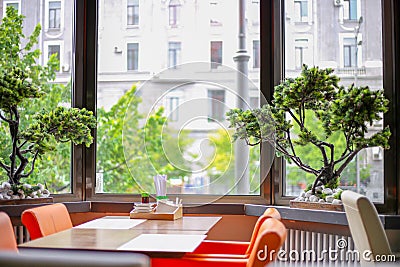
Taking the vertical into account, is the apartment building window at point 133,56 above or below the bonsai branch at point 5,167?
above

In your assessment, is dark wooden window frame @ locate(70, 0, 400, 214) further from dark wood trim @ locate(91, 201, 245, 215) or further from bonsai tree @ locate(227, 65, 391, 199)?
bonsai tree @ locate(227, 65, 391, 199)

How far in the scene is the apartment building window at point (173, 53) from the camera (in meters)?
4.39

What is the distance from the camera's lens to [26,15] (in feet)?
13.9

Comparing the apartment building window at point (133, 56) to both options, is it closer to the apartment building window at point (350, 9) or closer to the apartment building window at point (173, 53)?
the apartment building window at point (173, 53)

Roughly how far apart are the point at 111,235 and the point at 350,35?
2266mm

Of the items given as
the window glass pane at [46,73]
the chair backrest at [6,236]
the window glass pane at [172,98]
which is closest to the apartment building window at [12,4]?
the window glass pane at [46,73]

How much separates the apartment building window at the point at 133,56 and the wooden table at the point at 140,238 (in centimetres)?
150

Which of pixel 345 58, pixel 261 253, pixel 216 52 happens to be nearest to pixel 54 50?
pixel 216 52

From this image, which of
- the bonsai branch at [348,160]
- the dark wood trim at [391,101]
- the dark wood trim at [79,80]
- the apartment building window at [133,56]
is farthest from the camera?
the apartment building window at [133,56]

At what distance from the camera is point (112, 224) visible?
3.28 m

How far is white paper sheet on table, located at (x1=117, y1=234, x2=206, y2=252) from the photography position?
2402 mm

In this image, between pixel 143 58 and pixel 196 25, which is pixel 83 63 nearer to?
pixel 143 58

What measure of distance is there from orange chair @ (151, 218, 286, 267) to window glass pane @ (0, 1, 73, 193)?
1.78m

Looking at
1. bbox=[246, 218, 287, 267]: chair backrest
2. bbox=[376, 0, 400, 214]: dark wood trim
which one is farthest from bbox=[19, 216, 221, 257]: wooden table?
bbox=[376, 0, 400, 214]: dark wood trim
